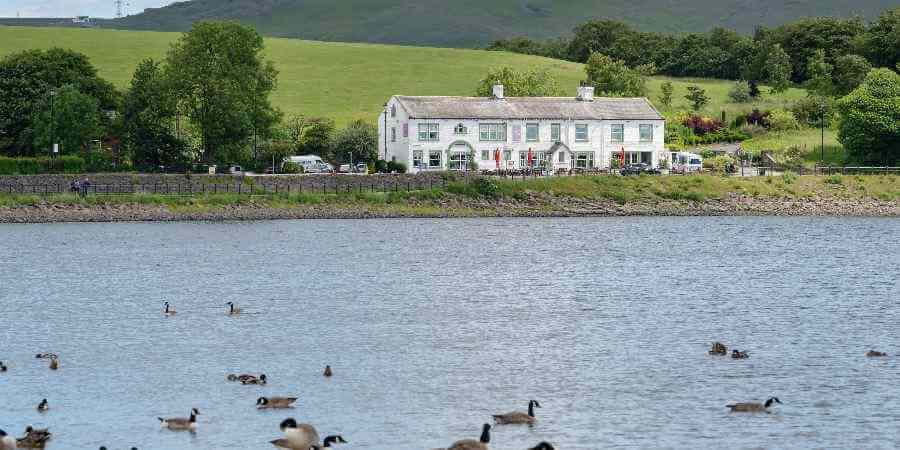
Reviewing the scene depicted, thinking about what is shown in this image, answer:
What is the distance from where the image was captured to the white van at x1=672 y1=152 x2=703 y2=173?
113312 mm

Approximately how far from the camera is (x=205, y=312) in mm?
53438

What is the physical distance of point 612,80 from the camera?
15250cm

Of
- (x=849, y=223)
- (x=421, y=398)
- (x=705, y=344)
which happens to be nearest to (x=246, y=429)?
(x=421, y=398)

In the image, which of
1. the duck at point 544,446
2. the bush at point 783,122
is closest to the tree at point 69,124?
the bush at point 783,122

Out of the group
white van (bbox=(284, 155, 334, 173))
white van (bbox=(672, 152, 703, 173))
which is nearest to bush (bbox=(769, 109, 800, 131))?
white van (bbox=(672, 152, 703, 173))

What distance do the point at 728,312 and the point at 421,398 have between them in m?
20.1

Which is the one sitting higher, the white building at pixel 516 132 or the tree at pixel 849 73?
the tree at pixel 849 73

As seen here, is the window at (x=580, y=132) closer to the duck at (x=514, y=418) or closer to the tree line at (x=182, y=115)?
the tree line at (x=182, y=115)

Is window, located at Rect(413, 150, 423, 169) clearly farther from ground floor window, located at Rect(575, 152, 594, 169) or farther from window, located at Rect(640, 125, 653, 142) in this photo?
window, located at Rect(640, 125, 653, 142)

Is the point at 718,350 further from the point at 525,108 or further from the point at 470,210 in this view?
the point at 525,108

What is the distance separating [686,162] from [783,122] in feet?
76.6

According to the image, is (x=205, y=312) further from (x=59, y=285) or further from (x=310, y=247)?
(x=310, y=247)

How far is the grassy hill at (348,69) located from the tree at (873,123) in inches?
1262

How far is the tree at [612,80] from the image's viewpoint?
151 metres
